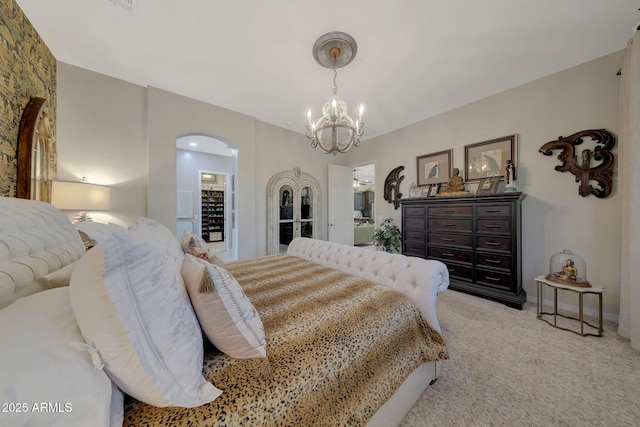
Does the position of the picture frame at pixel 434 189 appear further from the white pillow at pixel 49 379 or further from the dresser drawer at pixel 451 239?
the white pillow at pixel 49 379

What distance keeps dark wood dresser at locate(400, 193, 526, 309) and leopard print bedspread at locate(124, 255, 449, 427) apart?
6.26ft

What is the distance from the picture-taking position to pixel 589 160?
237 cm

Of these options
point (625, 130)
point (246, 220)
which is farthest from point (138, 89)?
point (625, 130)

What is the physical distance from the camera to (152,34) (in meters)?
2.04

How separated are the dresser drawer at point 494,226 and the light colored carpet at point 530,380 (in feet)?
3.34

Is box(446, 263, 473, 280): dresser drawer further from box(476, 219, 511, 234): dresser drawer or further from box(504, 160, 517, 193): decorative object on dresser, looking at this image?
box(504, 160, 517, 193): decorative object on dresser

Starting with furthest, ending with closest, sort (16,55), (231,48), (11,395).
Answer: (231,48), (16,55), (11,395)

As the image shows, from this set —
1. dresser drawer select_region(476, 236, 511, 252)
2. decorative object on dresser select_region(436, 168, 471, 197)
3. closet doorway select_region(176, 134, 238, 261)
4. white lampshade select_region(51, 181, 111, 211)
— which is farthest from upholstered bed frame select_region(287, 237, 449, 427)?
closet doorway select_region(176, 134, 238, 261)

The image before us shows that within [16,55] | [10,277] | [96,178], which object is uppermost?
[16,55]

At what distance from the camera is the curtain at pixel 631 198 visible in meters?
1.80

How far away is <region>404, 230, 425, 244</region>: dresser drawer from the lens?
11.0 ft

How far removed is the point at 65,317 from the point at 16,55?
2.66m

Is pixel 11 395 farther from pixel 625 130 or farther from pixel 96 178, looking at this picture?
pixel 625 130

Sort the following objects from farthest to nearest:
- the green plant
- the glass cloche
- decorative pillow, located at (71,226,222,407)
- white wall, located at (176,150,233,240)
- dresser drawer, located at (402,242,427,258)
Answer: white wall, located at (176,150,233,240) → the green plant → dresser drawer, located at (402,242,427,258) → the glass cloche → decorative pillow, located at (71,226,222,407)
